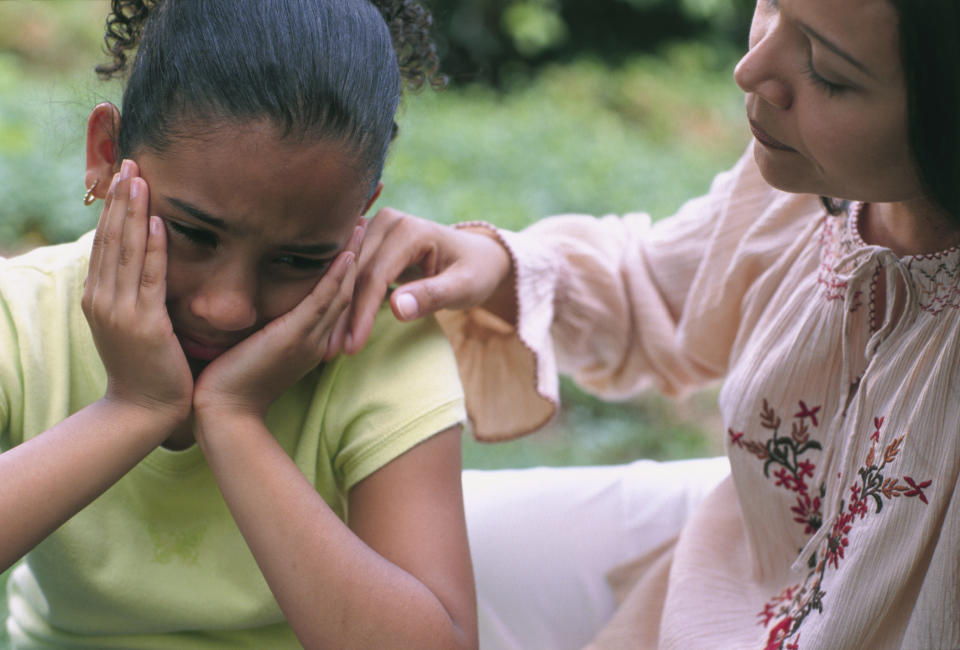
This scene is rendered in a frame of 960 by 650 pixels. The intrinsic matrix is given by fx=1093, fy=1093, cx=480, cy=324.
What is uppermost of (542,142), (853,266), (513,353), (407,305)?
(853,266)

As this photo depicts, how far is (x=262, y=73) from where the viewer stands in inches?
53.1

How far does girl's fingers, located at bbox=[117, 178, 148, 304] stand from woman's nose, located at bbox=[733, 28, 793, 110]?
75cm

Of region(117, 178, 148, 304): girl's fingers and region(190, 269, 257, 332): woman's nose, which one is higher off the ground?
region(117, 178, 148, 304): girl's fingers

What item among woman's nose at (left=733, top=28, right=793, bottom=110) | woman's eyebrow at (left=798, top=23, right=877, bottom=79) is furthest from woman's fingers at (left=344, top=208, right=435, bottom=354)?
woman's eyebrow at (left=798, top=23, right=877, bottom=79)

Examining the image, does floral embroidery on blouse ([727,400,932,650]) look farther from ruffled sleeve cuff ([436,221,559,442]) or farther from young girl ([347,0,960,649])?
ruffled sleeve cuff ([436,221,559,442])

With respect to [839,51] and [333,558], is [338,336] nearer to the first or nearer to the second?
[333,558]

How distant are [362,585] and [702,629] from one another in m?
0.53

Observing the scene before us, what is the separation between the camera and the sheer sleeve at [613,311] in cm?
185

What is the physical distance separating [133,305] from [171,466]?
0.97 feet

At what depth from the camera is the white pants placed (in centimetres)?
186

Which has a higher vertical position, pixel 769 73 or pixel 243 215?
pixel 769 73

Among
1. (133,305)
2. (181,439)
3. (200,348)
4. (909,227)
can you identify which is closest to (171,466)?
(181,439)

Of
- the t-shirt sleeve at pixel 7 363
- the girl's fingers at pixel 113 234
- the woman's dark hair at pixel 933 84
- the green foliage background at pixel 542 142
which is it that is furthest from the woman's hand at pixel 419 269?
the green foliage background at pixel 542 142

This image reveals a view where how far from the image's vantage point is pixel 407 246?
166 centimetres
